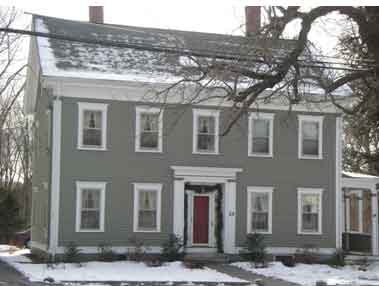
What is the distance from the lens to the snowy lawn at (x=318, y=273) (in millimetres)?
21227

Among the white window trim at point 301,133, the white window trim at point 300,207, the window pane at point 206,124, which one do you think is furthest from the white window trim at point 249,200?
the window pane at point 206,124

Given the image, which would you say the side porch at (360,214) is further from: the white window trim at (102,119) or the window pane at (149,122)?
the white window trim at (102,119)

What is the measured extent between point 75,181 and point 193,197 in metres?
4.71

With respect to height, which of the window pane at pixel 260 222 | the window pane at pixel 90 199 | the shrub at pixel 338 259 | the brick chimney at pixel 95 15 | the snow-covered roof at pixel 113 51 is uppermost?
the brick chimney at pixel 95 15

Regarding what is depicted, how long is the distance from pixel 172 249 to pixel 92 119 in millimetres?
5575

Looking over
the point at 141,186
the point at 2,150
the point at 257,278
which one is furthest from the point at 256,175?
the point at 2,150

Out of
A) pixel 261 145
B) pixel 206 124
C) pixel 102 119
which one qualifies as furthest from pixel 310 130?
pixel 102 119

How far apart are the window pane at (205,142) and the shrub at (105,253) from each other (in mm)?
5151

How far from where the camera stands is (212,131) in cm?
2756

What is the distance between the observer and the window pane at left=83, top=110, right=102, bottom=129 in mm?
26062

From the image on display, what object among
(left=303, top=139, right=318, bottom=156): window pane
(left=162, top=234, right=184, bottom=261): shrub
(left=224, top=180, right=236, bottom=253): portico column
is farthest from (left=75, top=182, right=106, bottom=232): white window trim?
(left=303, top=139, right=318, bottom=156): window pane

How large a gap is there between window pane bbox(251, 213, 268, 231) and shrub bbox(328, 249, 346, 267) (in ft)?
9.16

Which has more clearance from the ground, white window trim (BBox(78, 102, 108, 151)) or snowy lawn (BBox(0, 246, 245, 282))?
white window trim (BBox(78, 102, 108, 151))

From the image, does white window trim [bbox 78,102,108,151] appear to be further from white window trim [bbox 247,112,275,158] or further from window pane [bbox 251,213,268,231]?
window pane [bbox 251,213,268,231]
